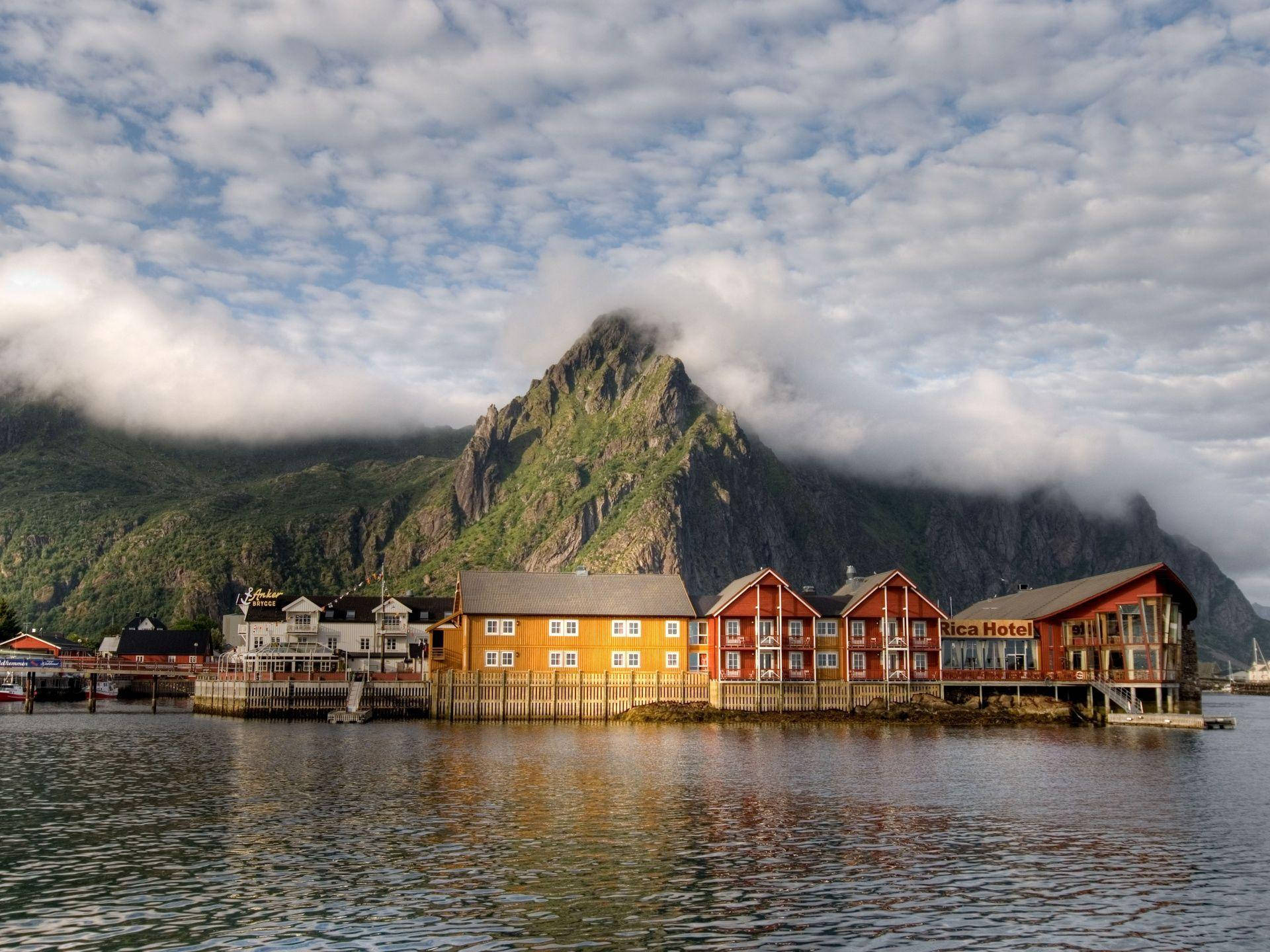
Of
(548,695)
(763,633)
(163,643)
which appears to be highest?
(763,633)

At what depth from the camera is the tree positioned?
177500 millimetres

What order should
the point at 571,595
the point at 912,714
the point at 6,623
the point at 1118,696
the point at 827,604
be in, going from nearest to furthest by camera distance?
the point at 912,714 < the point at 1118,696 < the point at 571,595 < the point at 827,604 < the point at 6,623

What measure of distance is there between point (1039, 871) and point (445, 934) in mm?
16382

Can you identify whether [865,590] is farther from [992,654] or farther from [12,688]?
[12,688]

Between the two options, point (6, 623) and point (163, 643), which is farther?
point (6, 623)

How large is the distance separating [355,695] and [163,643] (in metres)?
97.1

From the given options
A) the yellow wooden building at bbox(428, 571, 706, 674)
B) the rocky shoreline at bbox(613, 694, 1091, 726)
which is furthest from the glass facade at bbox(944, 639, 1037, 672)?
the yellow wooden building at bbox(428, 571, 706, 674)

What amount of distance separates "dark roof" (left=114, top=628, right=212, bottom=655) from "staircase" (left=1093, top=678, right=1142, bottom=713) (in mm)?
130719

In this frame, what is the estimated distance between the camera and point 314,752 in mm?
62000

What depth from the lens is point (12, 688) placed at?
128 meters

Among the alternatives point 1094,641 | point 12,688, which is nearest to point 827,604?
point 1094,641

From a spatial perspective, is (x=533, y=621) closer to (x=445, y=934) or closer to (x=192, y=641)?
(x=445, y=934)

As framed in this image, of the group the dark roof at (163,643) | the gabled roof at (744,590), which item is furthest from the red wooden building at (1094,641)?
the dark roof at (163,643)

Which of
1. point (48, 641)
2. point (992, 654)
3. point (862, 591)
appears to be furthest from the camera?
point (48, 641)
